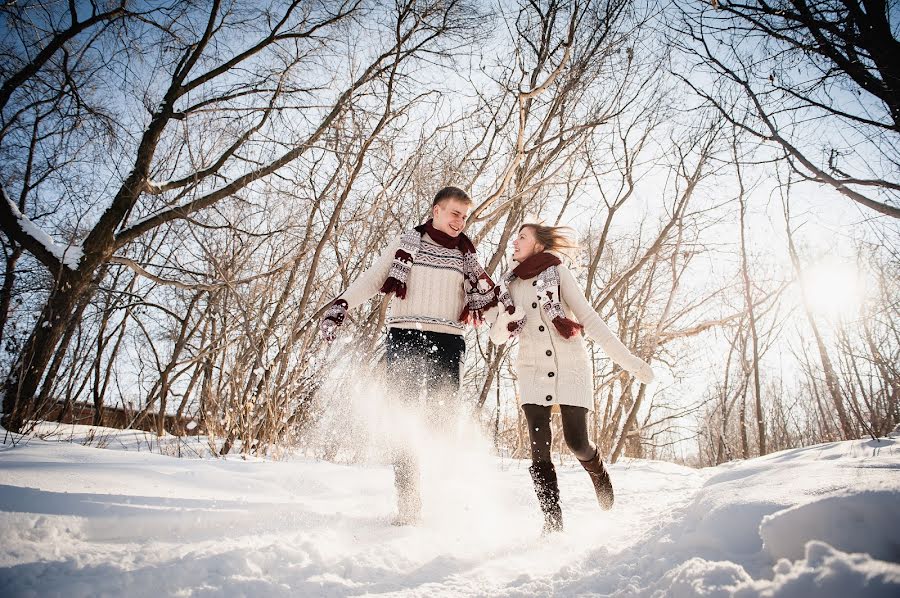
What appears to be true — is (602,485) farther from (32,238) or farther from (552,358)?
(32,238)

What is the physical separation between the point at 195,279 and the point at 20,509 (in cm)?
893

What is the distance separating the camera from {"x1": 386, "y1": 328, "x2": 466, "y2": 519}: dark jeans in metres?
2.23

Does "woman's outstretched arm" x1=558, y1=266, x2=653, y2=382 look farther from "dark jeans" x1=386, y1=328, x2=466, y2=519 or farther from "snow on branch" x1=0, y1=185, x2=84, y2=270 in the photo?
"snow on branch" x1=0, y1=185, x2=84, y2=270

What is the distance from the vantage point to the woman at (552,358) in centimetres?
235

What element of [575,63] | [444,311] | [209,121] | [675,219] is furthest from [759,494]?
[209,121]

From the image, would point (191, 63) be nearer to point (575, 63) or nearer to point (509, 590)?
point (575, 63)

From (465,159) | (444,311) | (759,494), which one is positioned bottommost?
(759,494)

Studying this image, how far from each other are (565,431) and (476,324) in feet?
2.77

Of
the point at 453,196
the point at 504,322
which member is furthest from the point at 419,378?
the point at 453,196

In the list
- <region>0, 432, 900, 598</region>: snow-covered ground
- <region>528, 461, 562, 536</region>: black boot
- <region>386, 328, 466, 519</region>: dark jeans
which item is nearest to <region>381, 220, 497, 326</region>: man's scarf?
<region>386, 328, 466, 519</region>: dark jeans

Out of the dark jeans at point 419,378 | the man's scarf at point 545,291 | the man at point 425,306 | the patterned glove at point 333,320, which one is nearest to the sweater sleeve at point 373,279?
the man at point 425,306

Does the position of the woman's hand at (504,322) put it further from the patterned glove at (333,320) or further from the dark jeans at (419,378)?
the patterned glove at (333,320)

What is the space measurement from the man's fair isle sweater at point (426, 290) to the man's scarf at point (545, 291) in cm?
33

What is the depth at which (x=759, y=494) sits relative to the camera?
1.53 meters
